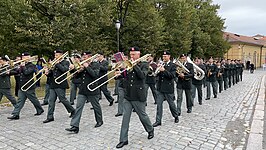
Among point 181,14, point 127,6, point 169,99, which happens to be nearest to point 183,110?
point 169,99

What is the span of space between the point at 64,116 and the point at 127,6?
42.3 feet

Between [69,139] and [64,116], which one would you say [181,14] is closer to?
[64,116]

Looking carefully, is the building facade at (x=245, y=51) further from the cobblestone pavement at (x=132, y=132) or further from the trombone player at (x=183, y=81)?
the cobblestone pavement at (x=132, y=132)

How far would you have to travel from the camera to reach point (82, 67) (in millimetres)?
6055

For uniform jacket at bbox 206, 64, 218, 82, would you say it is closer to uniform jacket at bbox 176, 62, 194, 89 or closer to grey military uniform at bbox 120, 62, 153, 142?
uniform jacket at bbox 176, 62, 194, 89

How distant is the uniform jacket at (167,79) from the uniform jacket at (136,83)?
1412mm

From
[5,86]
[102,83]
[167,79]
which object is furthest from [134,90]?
[5,86]

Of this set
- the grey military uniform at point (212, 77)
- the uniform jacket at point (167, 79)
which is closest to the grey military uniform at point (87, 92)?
the uniform jacket at point (167, 79)

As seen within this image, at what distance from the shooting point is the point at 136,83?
522 centimetres

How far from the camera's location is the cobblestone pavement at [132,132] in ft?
17.0

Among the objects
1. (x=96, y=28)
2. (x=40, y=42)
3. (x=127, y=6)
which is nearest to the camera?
(x=40, y=42)

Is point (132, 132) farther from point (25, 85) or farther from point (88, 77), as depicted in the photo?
point (25, 85)

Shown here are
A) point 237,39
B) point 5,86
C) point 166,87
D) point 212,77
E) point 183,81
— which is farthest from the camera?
point 237,39

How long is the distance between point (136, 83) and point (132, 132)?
1397mm
